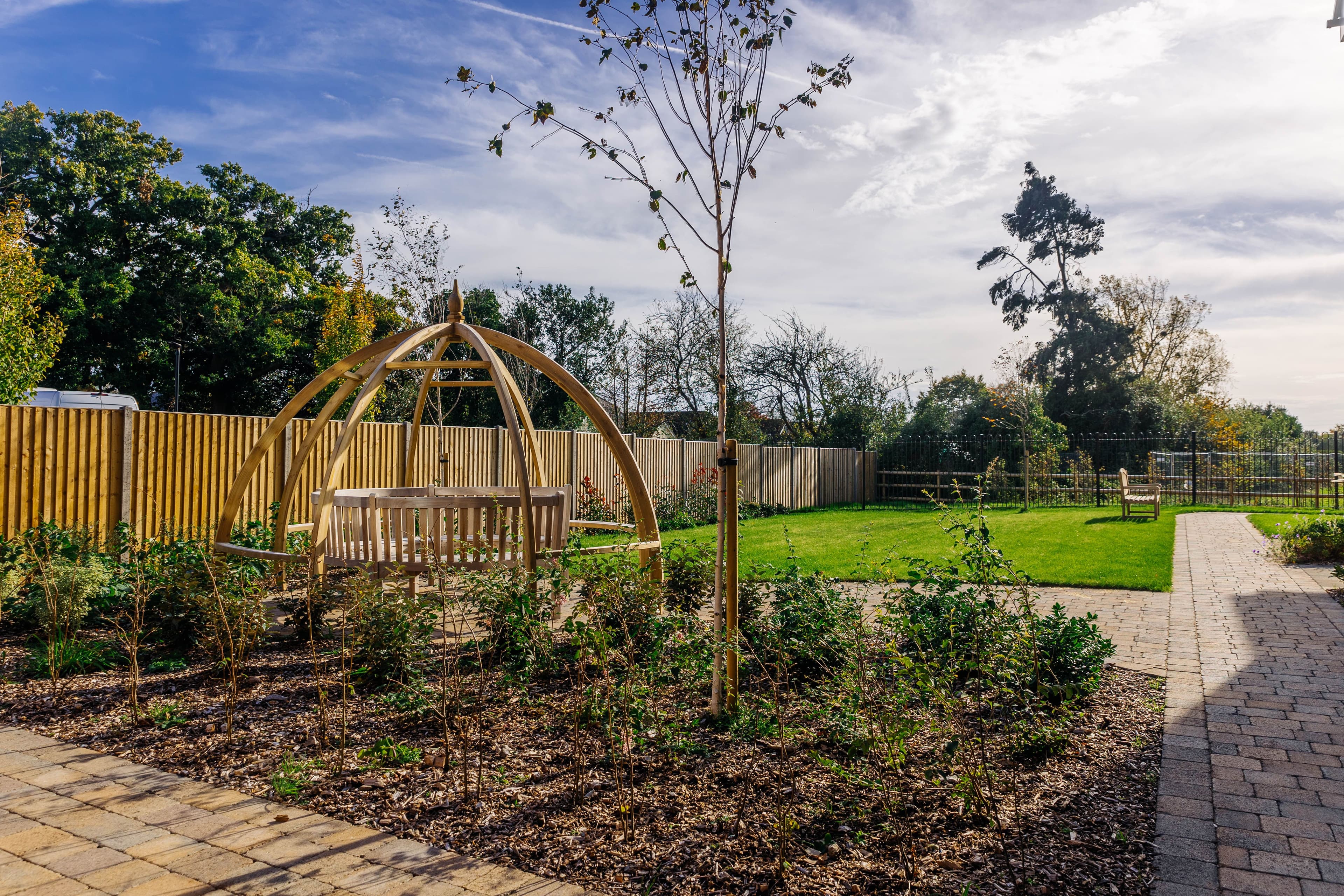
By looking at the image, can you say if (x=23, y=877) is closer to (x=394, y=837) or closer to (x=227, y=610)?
(x=394, y=837)

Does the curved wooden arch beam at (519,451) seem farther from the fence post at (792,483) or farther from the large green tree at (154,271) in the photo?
the large green tree at (154,271)

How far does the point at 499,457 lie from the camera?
508 inches

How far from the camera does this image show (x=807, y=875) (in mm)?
2572

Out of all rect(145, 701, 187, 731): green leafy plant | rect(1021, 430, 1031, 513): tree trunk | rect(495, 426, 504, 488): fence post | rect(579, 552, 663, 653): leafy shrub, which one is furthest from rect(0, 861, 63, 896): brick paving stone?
rect(1021, 430, 1031, 513): tree trunk

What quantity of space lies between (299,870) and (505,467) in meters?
10.6

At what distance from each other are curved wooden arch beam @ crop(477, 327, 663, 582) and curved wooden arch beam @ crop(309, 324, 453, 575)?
0.56 metres

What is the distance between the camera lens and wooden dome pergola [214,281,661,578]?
18.3 ft

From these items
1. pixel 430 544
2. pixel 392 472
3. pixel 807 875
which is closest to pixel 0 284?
pixel 392 472

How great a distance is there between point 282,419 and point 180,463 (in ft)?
7.16

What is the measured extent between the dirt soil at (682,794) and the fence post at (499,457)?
8313mm

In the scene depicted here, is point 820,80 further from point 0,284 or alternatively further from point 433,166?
point 0,284

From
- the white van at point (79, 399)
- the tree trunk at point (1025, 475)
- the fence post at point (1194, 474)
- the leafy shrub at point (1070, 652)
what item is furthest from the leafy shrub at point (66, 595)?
the fence post at point (1194, 474)

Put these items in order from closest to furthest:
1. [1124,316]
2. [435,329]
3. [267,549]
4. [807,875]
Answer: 1. [807,875]
2. [435,329]
3. [267,549]
4. [1124,316]

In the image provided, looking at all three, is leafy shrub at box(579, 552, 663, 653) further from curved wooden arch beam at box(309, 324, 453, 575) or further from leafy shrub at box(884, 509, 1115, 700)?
curved wooden arch beam at box(309, 324, 453, 575)
